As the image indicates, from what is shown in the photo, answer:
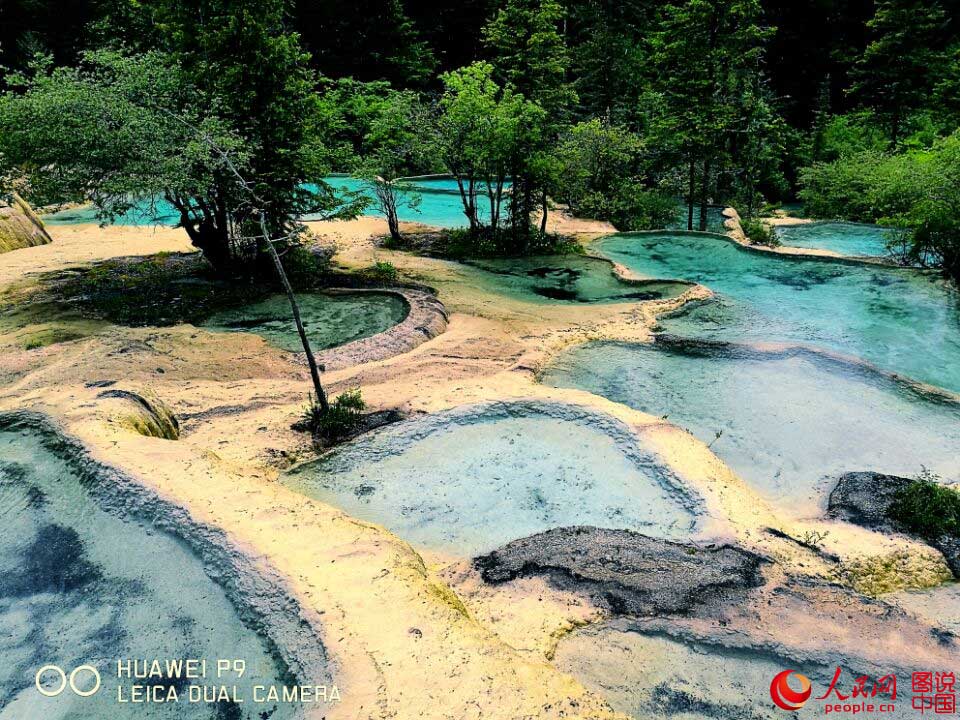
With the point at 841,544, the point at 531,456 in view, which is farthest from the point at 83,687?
the point at 841,544

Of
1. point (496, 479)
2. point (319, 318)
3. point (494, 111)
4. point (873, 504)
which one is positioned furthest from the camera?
point (494, 111)

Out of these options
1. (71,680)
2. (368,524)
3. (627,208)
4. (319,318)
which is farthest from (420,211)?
(71,680)

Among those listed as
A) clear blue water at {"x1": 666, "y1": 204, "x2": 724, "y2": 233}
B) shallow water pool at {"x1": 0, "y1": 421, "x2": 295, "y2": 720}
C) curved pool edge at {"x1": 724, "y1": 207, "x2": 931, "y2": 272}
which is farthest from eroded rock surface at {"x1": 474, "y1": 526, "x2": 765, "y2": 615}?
clear blue water at {"x1": 666, "y1": 204, "x2": 724, "y2": 233}

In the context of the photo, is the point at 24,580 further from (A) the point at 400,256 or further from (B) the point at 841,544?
(A) the point at 400,256

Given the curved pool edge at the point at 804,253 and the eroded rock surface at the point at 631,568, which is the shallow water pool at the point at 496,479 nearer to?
the eroded rock surface at the point at 631,568

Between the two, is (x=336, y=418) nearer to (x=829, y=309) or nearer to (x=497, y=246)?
(x=829, y=309)

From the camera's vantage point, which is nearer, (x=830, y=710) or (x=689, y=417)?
(x=830, y=710)
